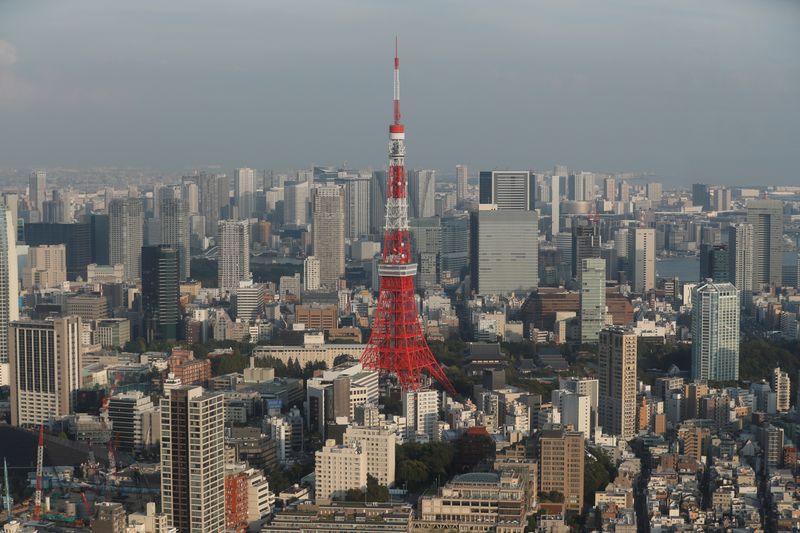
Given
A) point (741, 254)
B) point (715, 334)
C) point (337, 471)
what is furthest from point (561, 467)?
point (741, 254)

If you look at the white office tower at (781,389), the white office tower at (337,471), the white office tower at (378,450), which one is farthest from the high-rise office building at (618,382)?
the white office tower at (337,471)

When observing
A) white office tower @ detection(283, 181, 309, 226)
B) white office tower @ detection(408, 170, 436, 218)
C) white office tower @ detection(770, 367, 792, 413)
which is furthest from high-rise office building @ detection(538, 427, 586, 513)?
white office tower @ detection(283, 181, 309, 226)

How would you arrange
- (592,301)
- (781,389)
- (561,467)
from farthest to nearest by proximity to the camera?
1. (592,301)
2. (781,389)
3. (561,467)

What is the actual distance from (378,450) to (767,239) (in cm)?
1120

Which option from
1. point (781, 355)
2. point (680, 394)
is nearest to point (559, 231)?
point (781, 355)

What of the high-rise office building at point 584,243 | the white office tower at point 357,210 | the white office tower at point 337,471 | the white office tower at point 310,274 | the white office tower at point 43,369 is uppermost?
the white office tower at point 357,210

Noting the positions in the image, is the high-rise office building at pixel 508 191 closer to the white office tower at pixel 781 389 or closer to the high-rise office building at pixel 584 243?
the high-rise office building at pixel 584 243

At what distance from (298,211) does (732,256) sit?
8667 millimetres

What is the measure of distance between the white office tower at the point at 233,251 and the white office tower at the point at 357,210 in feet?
5.83

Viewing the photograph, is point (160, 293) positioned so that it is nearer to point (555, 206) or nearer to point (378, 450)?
point (378, 450)

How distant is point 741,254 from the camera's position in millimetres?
18297

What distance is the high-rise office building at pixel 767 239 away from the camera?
59.7 feet

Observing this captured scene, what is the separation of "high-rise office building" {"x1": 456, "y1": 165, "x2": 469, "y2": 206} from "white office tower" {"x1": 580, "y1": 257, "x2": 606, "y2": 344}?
11.3 ft

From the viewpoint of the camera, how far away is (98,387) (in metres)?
11.7
